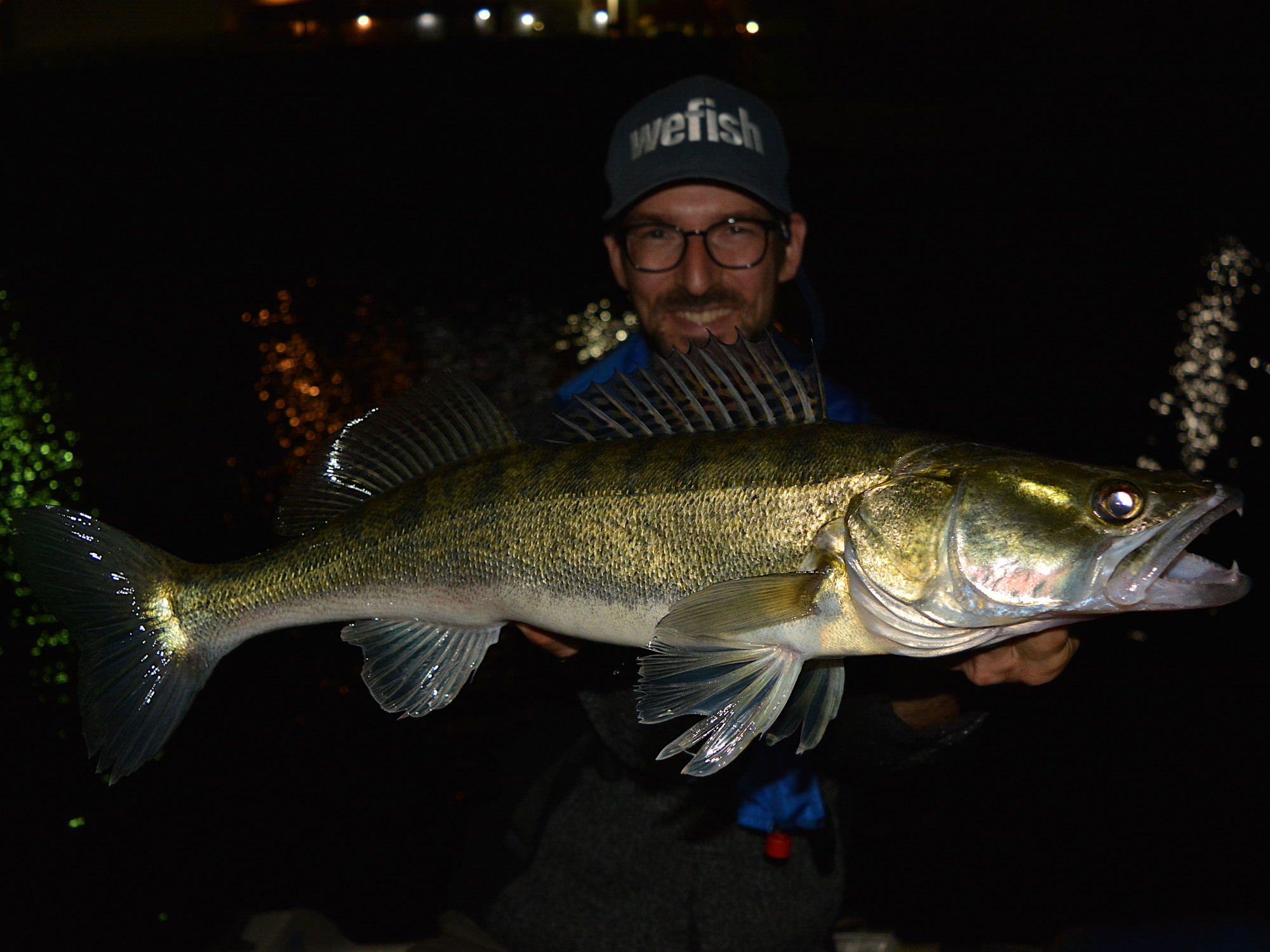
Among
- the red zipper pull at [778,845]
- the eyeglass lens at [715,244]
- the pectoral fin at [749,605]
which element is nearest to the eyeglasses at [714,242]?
the eyeglass lens at [715,244]

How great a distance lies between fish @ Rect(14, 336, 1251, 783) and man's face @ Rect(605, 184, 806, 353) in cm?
132

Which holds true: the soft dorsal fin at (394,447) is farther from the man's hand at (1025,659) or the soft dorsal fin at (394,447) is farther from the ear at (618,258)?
the ear at (618,258)

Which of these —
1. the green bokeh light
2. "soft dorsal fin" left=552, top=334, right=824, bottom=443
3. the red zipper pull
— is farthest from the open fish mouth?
the green bokeh light

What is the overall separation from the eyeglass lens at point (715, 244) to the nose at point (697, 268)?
17mm

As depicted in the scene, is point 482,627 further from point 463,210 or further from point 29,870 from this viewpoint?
point 463,210

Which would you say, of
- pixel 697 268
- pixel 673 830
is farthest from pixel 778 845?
pixel 697 268

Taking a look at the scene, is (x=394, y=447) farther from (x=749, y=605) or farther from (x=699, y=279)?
(x=699, y=279)

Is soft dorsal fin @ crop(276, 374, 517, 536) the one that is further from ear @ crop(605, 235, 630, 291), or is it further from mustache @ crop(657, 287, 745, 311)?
ear @ crop(605, 235, 630, 291)

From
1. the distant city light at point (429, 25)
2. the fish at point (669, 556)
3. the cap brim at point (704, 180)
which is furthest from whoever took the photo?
the distant city light at point (429, 25)

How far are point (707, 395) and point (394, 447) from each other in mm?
854

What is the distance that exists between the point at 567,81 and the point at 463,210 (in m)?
7.63

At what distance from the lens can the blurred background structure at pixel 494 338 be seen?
183 inches

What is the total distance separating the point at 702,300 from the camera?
3482 millimetres

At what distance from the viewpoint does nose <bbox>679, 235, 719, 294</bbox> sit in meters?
3.47
